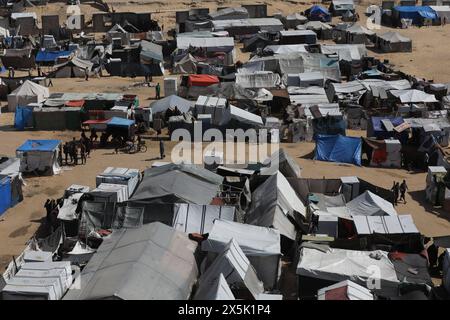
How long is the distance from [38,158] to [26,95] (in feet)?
30.5

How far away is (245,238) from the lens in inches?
660

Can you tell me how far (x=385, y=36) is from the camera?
4619cm

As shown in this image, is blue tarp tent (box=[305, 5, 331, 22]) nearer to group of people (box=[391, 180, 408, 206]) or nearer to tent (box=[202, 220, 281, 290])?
group of people (box=[391, 180, 408, 206])

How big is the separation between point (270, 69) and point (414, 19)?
21167mm

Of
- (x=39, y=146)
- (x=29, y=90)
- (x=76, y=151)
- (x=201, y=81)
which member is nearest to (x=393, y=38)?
(x=201, y=81)

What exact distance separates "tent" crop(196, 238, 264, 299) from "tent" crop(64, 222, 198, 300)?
1.46ft

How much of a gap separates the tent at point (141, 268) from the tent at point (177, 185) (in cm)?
249

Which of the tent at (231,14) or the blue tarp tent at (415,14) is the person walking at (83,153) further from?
the blue tarp tent at (415,14)

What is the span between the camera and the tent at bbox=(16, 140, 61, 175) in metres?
24.5

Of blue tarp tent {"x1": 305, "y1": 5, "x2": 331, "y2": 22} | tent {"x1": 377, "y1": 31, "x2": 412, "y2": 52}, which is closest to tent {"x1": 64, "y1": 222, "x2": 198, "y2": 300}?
tent {"x1": 377, "y1": 31, "x2": 412, "y2": 52}

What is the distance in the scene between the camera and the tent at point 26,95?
3291 cm
